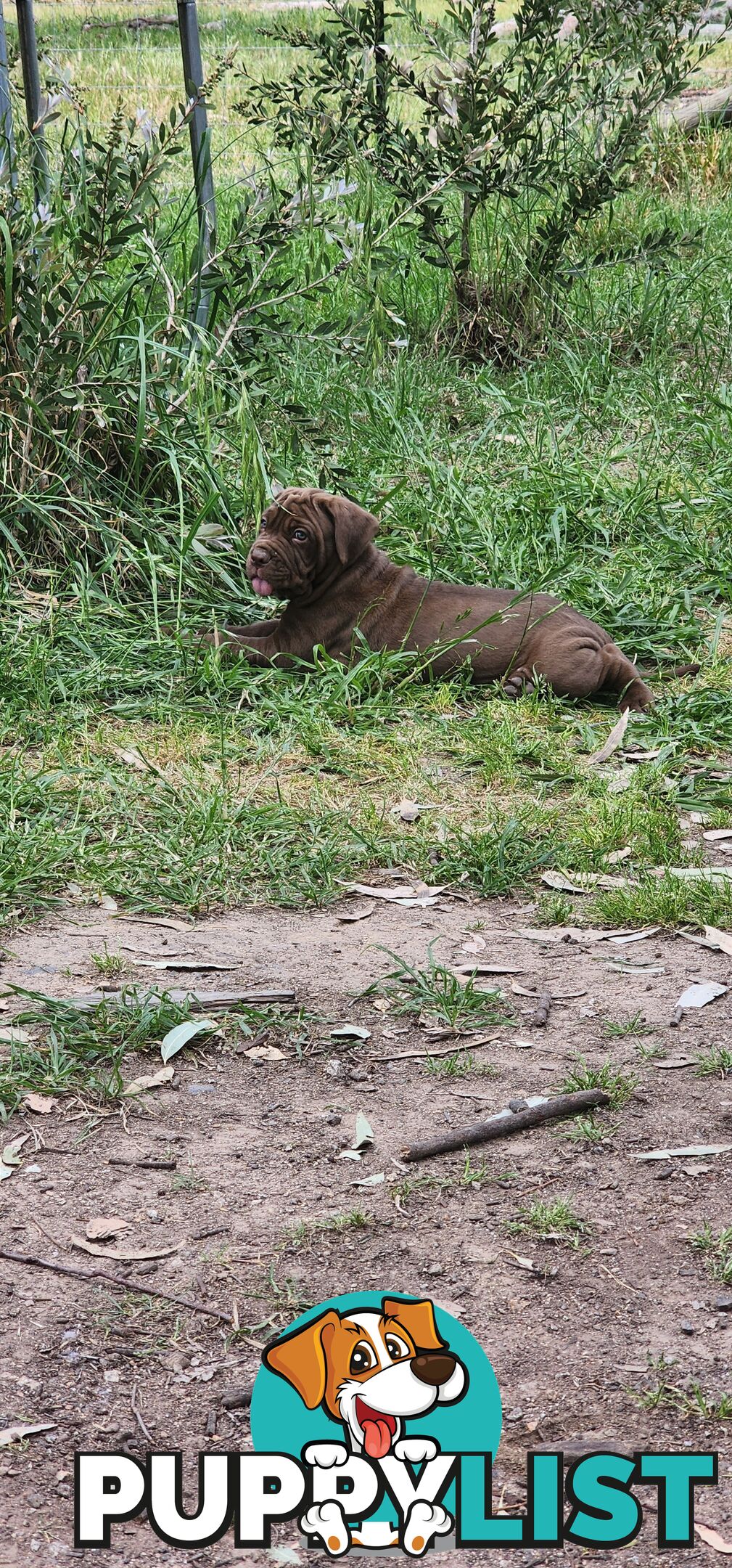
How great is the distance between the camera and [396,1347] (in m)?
2.35

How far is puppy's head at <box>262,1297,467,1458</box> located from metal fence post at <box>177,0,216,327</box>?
5046 mm

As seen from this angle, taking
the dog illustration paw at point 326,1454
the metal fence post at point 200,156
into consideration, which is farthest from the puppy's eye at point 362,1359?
the metal fence post at point 200,156

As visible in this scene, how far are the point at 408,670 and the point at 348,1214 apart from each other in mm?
3013

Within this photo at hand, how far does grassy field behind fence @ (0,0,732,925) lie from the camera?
4496 mm

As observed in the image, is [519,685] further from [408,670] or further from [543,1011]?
[543,1011]

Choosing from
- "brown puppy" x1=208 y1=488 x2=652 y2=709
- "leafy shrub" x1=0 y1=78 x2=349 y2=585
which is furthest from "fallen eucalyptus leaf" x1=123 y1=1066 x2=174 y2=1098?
"leafy shrub" x1=0 y1=78 x2=349 y2=585

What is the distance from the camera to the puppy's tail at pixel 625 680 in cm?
563

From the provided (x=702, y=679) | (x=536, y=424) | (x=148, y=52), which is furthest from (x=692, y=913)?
(x=148, y=52)

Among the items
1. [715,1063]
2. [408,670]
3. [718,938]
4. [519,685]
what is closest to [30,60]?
[408,670]

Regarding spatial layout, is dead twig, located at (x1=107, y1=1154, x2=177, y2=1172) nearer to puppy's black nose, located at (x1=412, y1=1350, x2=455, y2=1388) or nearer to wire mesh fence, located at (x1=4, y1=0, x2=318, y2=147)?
puppy's black nose, located at (x1=412, y1=1350, x2=455, y2=1388)

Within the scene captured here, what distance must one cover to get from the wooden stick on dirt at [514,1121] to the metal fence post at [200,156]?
14.3 ft

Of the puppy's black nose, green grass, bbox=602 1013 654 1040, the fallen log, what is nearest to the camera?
the puppy's black nose

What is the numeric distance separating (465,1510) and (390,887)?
230cm

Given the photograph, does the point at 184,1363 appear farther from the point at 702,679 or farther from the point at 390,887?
the point at 702,679
